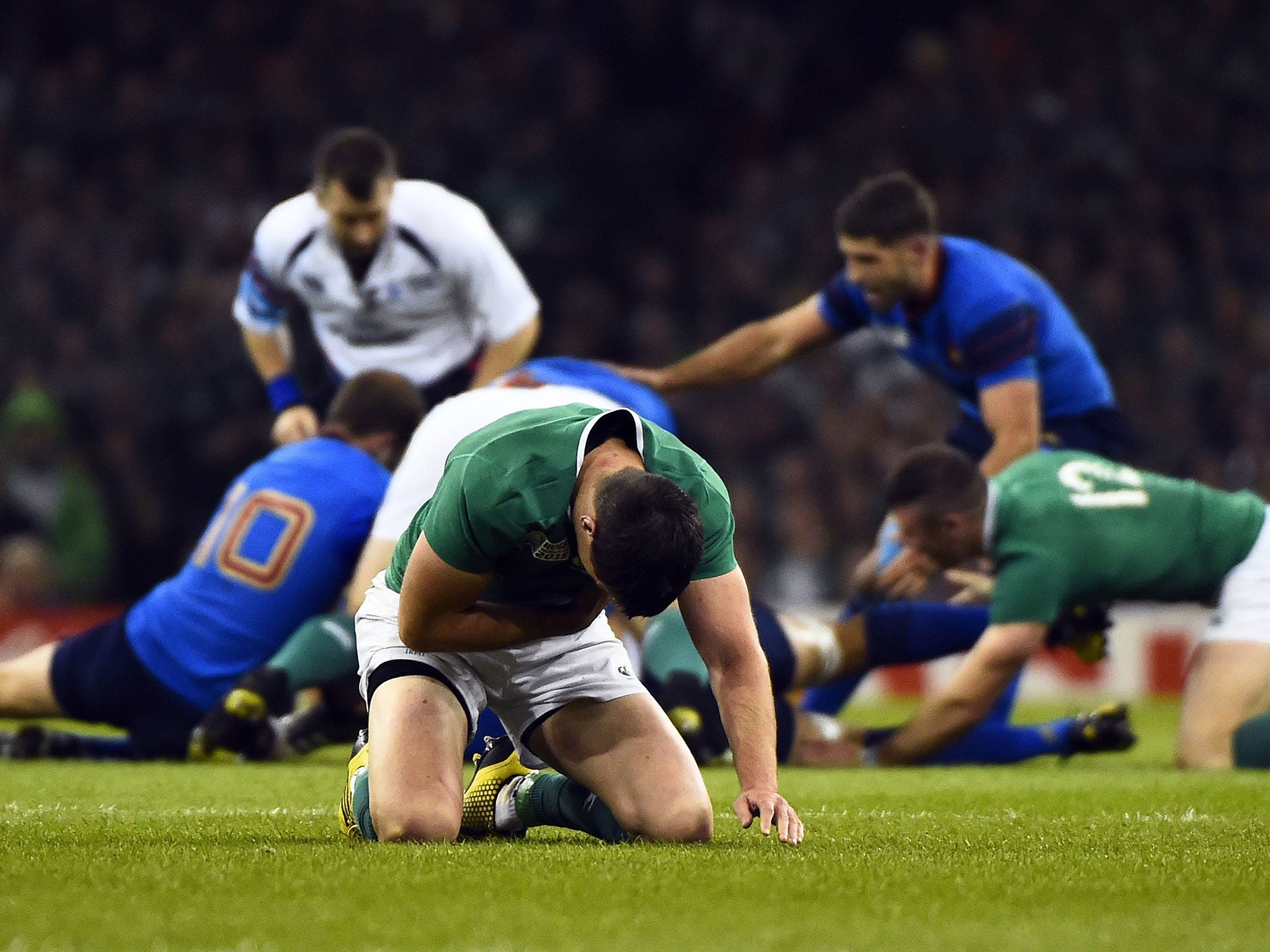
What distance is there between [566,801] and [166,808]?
1.19 metres

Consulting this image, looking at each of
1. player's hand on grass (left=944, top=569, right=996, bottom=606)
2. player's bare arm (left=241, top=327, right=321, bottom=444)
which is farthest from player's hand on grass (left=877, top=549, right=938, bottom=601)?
player's bare arm (left=241, top=327, right=321, bottom=444)

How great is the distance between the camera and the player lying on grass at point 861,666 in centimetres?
629

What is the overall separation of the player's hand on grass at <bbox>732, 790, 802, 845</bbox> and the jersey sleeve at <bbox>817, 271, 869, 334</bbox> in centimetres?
417

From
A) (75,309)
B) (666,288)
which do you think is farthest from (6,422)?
(666,288)

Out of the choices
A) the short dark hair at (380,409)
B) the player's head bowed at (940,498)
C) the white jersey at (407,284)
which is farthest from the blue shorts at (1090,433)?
the short dark hair at (380,409)

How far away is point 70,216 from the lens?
1391 centimetres

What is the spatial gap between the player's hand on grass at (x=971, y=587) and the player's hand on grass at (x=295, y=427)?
263 centimetres

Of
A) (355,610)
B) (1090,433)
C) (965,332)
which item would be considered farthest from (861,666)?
(355,610)

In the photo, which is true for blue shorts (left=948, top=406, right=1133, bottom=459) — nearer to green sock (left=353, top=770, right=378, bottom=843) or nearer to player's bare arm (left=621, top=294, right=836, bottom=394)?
player's bare arm (left=621, top=294, right=836, bottom=394)

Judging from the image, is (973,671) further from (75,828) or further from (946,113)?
(946,113)

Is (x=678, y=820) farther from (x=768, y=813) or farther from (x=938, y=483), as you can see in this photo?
(x=938, y=483)

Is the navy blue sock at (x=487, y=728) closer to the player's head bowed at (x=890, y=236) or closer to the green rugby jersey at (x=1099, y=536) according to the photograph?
the green rugby jersey at (x=1099, y=536)

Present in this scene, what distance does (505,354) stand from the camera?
7.30 m

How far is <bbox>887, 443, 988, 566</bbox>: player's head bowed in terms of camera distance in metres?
6.04
